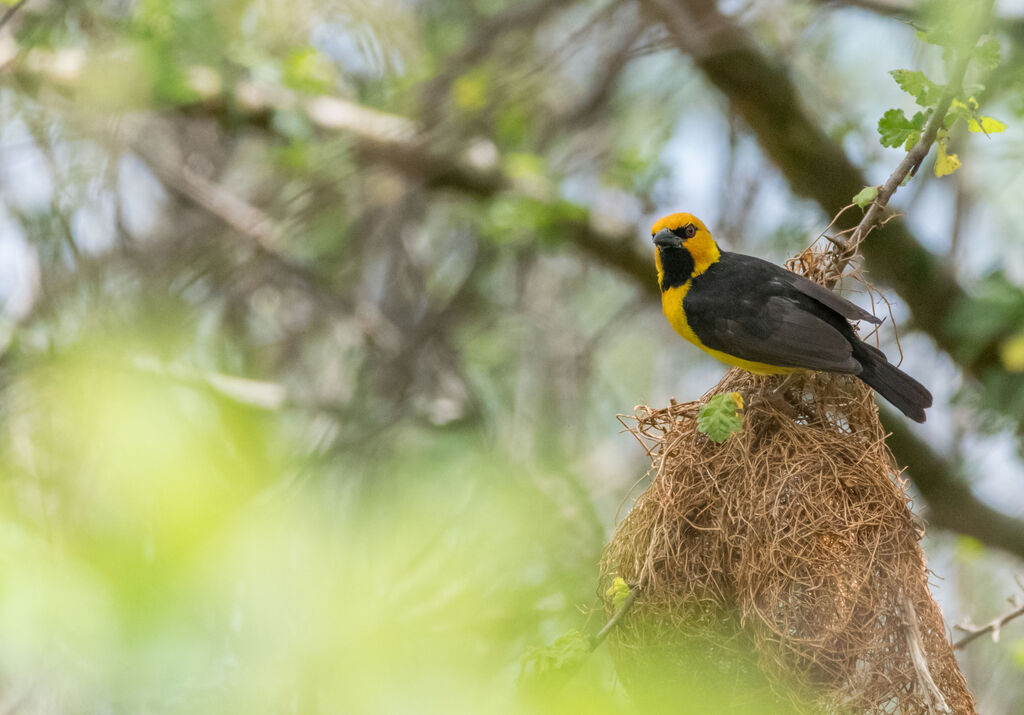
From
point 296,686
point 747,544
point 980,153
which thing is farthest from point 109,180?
point 980,153

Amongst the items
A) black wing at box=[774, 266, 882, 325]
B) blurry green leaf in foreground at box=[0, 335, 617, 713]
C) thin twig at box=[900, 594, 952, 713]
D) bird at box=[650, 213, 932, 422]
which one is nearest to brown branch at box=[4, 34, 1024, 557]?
bird at box=[650, 213, 932, 422]

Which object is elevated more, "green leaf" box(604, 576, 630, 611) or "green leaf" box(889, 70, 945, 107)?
"green leaf" box(889, 70, 945, 107)

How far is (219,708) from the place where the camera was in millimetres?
878

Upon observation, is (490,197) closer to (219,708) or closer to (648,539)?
(648,539)

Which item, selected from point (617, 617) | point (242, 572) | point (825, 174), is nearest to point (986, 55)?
point (617, 617)

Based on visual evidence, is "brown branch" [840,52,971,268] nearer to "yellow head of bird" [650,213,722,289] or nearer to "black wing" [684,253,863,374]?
"black wing" [684,253,863,374]

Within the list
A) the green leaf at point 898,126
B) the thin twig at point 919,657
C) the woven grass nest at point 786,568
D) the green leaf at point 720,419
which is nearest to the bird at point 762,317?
the woven grass nest at point 786,568

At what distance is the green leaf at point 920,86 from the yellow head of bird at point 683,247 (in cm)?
97

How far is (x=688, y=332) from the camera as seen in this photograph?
109 inches

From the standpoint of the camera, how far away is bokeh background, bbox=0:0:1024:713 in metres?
0.90

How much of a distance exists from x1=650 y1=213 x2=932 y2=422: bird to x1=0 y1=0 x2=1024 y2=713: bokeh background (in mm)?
213

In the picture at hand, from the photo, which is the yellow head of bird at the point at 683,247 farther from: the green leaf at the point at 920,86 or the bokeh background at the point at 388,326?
the green leaf at the point at 920,86

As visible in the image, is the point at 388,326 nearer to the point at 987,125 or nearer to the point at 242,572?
the point at 987,125

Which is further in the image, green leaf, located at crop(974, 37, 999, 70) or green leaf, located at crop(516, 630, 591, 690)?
green leaf, located at crop(974, 37, 999, 70)
